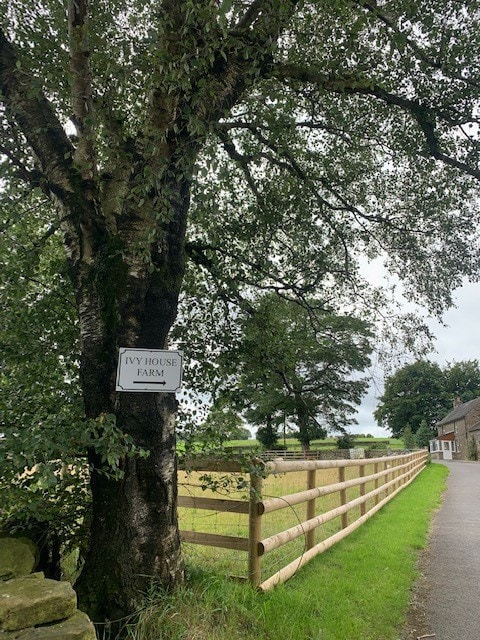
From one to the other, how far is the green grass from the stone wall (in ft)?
2.42

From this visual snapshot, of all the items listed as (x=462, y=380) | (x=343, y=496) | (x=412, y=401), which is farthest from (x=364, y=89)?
(x=462, y=380)

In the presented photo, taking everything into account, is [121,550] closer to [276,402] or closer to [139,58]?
[139,58]

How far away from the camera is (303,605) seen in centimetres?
392

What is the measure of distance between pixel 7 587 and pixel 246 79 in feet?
12.7

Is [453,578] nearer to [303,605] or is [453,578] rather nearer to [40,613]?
[303,605]

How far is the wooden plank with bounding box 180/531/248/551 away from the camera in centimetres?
435

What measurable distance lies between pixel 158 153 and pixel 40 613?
10.1 ft

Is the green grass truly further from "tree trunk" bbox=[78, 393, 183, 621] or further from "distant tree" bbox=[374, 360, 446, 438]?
"distant tree" bbox=[374, 360, 446, 438]

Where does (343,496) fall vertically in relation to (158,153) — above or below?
below

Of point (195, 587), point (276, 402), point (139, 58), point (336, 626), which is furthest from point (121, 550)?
point (276, 402)

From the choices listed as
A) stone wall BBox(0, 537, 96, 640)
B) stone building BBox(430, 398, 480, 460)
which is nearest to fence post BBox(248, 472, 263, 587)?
stone wall BBox(0, 537, 96, 640)

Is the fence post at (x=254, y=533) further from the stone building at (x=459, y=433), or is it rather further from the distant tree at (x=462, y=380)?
the distant tree at (x=462, y=380)

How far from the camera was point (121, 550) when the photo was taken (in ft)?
10.8

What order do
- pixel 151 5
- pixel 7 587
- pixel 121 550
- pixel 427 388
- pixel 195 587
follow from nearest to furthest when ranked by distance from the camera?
1. pixel 7 587
2. pixel 121 550
3. pixel 195 587
4. pixel 151 5
5. pixel 427 388
